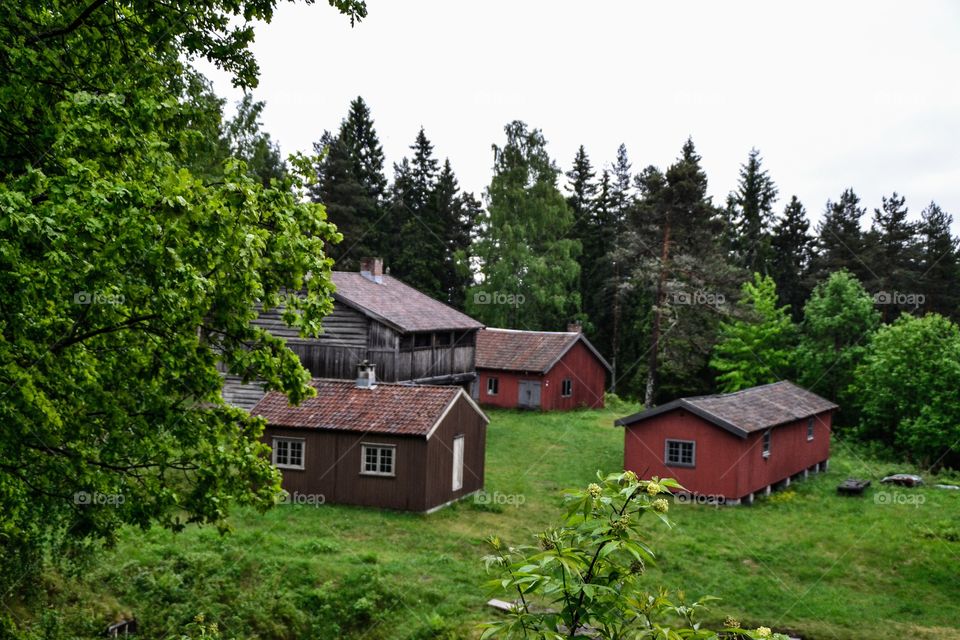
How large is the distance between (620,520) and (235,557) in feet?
53.0

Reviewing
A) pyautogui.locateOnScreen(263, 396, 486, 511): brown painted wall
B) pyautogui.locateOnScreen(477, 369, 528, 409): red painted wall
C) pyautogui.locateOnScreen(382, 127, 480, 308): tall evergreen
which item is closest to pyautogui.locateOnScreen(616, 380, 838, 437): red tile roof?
pyautogui.locateOnScreen(263, 396, 486, 511): brown painted wall

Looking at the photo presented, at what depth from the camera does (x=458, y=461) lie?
1030 inches

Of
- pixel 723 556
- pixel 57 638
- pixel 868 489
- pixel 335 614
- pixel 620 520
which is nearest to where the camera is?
pixel 620 520

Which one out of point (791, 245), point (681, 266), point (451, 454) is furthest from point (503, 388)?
point (791, 245)

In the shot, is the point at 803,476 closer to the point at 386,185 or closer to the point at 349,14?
the point at 349,14

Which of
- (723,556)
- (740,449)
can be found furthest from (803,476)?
(723,556)

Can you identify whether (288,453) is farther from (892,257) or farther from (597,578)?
(892,257)

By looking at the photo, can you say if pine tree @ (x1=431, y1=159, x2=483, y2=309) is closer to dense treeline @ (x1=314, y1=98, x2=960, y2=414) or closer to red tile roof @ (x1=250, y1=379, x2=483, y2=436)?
dense treeline @ (x1=314, y1=98, x2=960, y2=414)

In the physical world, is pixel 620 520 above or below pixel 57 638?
above

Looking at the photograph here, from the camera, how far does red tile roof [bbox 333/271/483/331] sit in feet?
114

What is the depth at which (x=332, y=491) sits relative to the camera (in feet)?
81.7

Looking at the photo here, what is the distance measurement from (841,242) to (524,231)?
2506 centimetres

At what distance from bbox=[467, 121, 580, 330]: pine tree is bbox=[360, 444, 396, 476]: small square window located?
25.9 metres

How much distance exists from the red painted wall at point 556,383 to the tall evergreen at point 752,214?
811 inches
